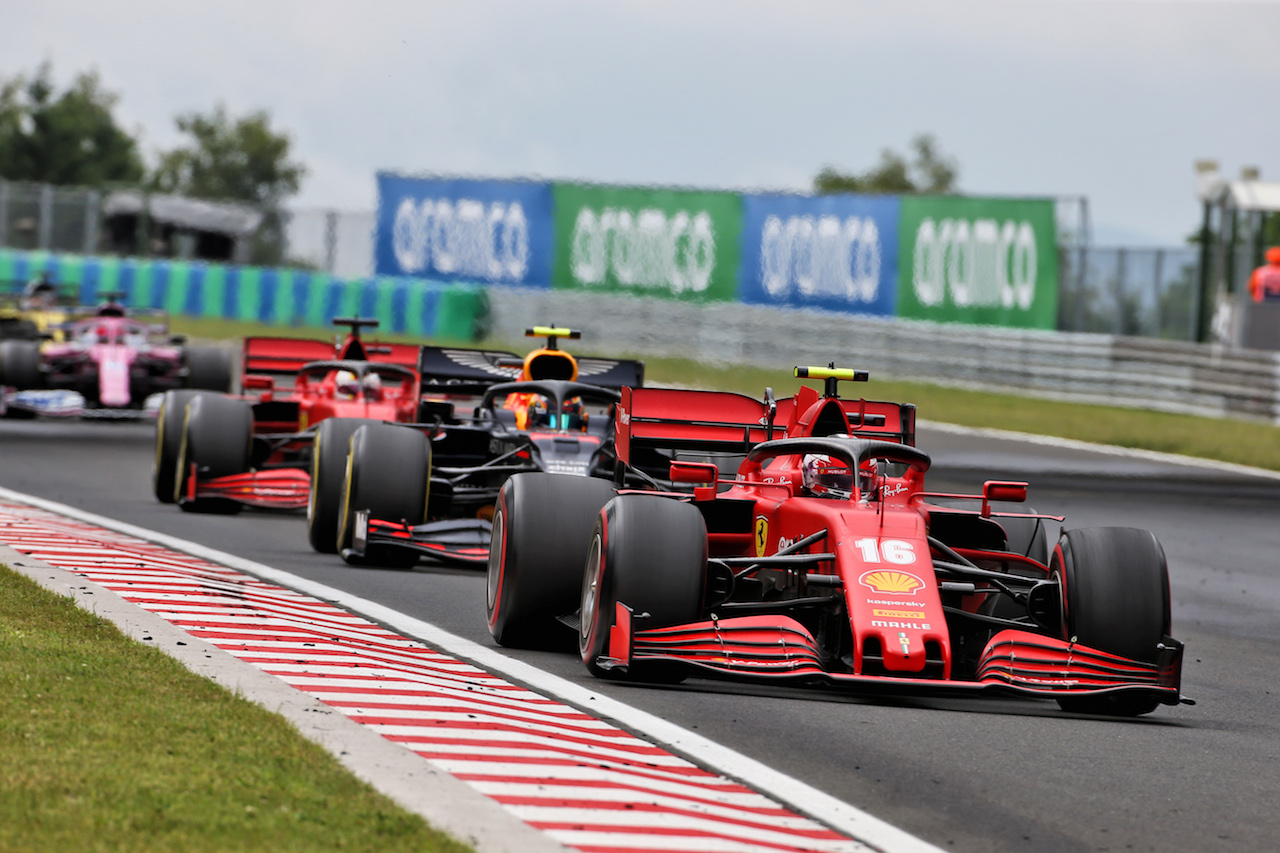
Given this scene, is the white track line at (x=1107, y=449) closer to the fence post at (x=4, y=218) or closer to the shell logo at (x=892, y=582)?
the shell logo at (x=892, y=582)

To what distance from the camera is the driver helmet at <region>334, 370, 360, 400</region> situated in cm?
1548

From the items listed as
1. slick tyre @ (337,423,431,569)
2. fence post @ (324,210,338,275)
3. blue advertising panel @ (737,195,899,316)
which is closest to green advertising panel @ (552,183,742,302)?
blue advertising panel @ (737,195,899,316)

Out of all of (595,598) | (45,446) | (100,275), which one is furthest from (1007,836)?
(100,275)

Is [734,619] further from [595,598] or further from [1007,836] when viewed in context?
[1007,836]

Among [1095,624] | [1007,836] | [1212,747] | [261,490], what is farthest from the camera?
[261,490]

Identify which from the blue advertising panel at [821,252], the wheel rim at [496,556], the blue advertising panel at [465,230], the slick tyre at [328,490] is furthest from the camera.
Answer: the blue advertising panel at [465,230]

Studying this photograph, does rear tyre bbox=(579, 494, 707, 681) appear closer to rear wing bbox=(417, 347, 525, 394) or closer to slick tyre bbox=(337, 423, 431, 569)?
slick tyre bbox=(337, 423, 431, 569)

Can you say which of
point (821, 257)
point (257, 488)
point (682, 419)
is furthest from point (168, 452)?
point (821, 257)

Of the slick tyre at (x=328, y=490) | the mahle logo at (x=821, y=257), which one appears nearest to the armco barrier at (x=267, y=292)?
the mahle logo at (x=821, y=257)

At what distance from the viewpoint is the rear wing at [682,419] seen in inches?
413

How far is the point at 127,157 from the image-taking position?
79.6 m

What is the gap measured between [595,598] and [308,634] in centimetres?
134

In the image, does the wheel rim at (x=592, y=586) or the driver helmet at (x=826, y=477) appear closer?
the wheel rim at (x=592, y=586)

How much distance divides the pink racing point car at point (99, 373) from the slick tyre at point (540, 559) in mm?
14510
